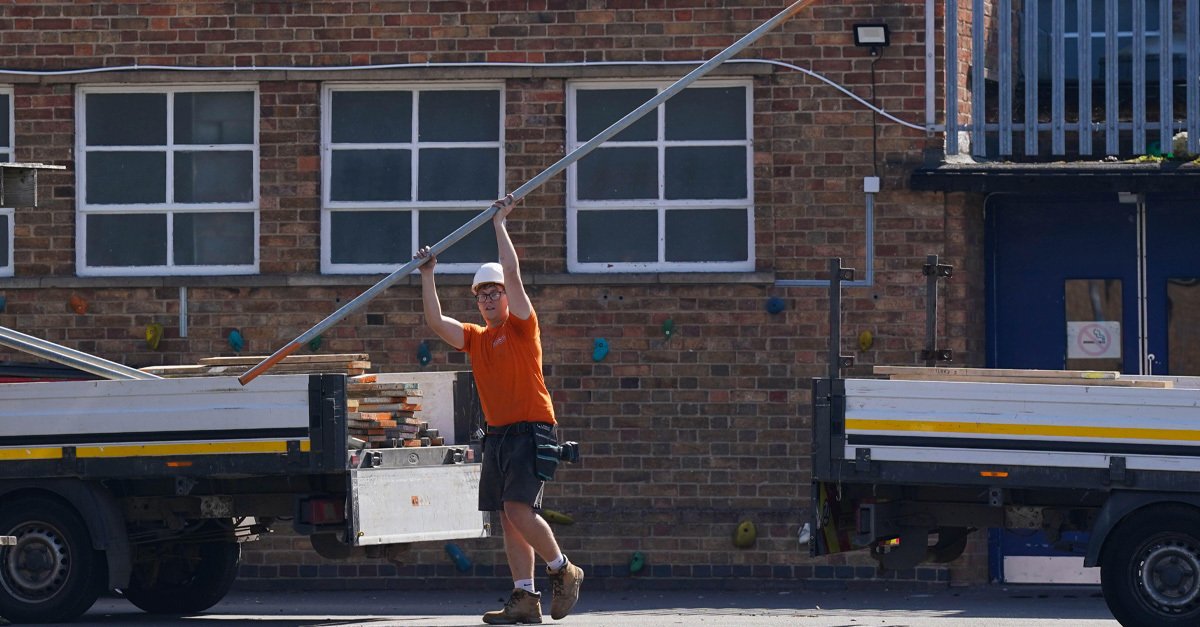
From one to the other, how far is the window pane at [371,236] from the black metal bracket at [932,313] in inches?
146

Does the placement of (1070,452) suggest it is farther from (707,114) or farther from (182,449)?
(707,114)

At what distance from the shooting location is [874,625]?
10.7 meters

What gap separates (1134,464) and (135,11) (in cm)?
788

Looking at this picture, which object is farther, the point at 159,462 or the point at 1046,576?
the point at 1046,576

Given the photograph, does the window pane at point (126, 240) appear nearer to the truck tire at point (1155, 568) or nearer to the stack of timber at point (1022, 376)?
the stack of timber at point (1022, 376)

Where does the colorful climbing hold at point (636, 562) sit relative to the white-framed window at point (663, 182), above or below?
below

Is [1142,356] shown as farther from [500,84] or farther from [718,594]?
[500,84]

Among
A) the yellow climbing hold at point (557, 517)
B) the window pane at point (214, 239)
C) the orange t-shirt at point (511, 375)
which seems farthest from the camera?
the window pane at point (214, 239)

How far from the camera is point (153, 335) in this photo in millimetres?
13648

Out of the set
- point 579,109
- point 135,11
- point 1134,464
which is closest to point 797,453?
point 579,109

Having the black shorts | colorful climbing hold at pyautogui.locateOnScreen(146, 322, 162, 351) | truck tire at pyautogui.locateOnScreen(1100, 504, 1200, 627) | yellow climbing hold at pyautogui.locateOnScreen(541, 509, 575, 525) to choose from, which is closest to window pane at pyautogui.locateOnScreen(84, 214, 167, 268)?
colorful climbing hold at pyautogui.locateOnScreen(146, 322, 162, 351)

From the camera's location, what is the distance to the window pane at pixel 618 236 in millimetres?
13539

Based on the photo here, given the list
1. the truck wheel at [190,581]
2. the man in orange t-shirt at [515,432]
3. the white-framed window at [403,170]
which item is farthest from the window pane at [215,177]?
the man in orange t-shirt at [515,432]

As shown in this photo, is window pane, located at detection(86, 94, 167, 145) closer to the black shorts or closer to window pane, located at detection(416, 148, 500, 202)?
window pane, located at detection(416, 148, 500, 202)
